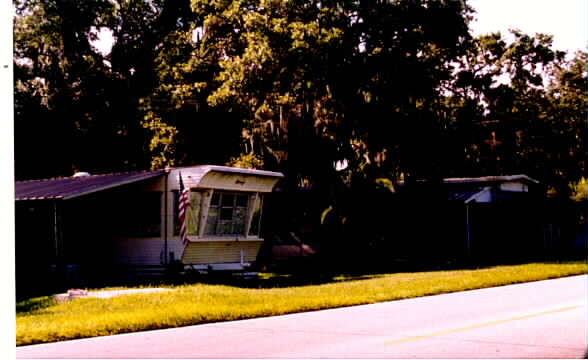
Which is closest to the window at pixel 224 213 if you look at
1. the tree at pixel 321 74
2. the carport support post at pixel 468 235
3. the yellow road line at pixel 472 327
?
the tree at pixel 321 74

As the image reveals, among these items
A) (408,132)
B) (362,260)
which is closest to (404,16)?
(408,132)

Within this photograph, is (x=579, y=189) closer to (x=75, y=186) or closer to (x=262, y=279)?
(x=262, y=279)

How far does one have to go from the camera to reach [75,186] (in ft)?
72.9

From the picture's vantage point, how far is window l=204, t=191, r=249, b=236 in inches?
896

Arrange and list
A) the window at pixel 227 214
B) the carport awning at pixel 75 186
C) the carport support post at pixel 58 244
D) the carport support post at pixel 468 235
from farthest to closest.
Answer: the carport support post at pixel 468 235 < the window at pixel 227 214 < the carport support post at pixel 58 244 < the carport awning at pixel 75 186

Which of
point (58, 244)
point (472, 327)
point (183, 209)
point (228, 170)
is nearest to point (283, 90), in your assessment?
point (228, 170)

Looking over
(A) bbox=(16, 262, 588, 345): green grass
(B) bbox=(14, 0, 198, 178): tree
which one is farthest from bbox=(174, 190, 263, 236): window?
(B) bbox=(14, 0, 198, 178): tree

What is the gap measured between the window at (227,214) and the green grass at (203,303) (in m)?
2.91

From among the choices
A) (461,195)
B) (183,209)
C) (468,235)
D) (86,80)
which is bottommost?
(468,235)

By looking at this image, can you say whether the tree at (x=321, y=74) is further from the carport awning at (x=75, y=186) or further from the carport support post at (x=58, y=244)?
the carport support post at (x=58, y=244)

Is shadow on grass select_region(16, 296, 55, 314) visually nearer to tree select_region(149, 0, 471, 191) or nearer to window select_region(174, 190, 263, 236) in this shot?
window select_region(174, 190, 263, 236)

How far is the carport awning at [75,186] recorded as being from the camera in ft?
67.6

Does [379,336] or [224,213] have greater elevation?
[224,213]

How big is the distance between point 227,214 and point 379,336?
14.0 m
